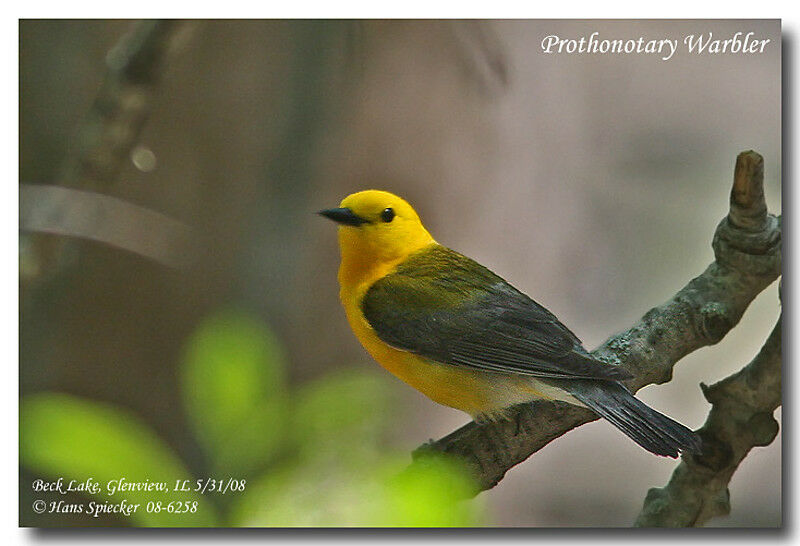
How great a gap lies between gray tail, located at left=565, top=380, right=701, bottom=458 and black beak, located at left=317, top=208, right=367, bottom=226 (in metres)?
0.59

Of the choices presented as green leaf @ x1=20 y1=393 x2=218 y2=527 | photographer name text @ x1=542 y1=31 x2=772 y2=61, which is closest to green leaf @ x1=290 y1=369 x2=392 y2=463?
green leaf @ x1=20 y1=393 x2=218 y2=527

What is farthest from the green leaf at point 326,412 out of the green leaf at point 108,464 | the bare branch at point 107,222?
the bare branch at point 107,222

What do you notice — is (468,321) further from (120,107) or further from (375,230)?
(120,107)

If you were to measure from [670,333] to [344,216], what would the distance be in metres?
0.75

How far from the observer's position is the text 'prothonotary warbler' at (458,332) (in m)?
1.87

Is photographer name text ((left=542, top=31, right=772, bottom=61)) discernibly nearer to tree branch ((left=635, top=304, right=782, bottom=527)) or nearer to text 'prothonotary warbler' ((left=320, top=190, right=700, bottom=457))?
text 'prothonotary warbler' ((left=320, top=190, right=700, bottom=457))

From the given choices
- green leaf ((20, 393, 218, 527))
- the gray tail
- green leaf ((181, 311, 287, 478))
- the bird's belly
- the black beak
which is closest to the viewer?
green leaf ((181, 311, 287, 478))

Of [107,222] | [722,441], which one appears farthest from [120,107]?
[722,441]

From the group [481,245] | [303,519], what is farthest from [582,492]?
[303,519]

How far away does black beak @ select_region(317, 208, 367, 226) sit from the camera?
6.86 ft

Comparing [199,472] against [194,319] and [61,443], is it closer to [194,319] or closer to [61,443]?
[61,443]

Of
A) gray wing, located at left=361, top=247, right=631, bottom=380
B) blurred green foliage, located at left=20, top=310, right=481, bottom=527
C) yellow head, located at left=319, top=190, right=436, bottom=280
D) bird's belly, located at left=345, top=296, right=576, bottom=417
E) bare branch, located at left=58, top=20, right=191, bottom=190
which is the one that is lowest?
blurred green foliage, located at left=20, top=310, right=481, bottom=527

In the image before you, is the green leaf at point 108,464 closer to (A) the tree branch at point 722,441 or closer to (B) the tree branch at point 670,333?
(B) the tree branch at point 670,333

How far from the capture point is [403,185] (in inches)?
83.9
